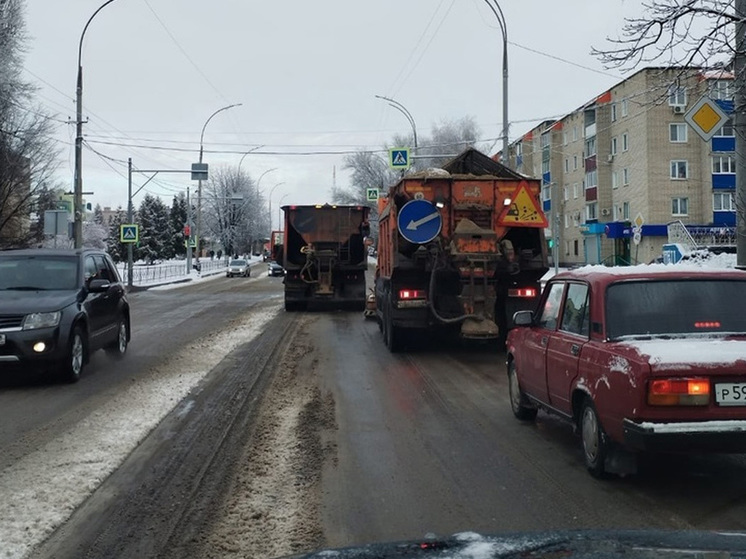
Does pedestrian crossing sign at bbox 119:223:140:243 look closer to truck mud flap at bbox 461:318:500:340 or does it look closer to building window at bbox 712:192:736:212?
truck mud flap at bbox 461:318:500:340

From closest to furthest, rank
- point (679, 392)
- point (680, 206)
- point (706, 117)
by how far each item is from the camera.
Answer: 1. point (679, 392)
2. point (706, 117)
3. point (680, 206)

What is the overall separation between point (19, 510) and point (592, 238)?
195 feet

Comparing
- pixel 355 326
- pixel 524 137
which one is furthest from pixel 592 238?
pixel 355 326

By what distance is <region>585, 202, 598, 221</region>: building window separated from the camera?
196 ft

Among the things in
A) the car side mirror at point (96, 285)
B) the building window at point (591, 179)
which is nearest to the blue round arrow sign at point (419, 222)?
the car side mirror at point (96, 285)

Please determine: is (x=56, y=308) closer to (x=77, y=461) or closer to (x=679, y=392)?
(x=77, y=461)

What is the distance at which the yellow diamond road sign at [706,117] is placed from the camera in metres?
11.2

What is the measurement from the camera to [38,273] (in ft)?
35.1

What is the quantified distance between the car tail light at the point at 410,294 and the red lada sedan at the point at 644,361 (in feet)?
18.4

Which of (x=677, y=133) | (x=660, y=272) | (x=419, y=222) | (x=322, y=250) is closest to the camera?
(x=660, y=272)

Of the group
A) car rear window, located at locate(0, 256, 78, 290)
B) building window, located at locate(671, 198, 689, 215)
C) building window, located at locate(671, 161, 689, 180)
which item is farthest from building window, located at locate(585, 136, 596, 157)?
car rear window, located at locate(0, 256, 78, 290)

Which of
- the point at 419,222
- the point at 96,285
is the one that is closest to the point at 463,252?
the point at 419,222

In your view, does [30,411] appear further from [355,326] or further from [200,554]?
[355,326]

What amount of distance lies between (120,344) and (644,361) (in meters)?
9.83
